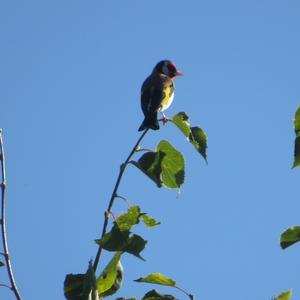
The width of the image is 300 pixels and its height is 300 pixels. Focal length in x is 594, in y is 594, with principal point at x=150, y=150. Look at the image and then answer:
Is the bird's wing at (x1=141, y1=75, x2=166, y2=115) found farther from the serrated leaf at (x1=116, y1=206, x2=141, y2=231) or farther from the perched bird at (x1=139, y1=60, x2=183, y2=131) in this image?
the serrated leaf at (x1=116, y1=206, x2=141, y2=231)

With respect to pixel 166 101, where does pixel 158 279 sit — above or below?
below

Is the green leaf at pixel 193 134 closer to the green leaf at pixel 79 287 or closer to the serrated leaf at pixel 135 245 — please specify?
the serrated leaf at pixel 135 245

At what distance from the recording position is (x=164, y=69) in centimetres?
801

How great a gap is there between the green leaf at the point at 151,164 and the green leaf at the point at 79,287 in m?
0.56

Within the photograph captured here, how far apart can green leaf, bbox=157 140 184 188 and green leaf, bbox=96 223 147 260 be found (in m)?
0.51

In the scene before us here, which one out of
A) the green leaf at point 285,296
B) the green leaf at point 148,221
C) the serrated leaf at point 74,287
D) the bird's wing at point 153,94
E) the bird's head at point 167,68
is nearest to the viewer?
the green leaf at point 285,296

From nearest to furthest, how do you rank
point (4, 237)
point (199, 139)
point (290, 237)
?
1. point (4, 237)
2. point (290, 237)
3. point (199, 139)

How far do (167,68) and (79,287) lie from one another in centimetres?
597

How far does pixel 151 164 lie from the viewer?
2.72m

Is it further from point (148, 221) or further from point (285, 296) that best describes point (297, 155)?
point (148, 221)

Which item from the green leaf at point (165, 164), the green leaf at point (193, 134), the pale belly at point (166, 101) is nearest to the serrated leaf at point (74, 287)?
the green leaf at point (165, 164)

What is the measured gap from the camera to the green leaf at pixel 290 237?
2.27 meters

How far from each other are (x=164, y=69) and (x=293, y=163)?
5.88 meters

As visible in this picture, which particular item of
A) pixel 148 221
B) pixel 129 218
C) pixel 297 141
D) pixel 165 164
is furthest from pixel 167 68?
pixel 297 141
